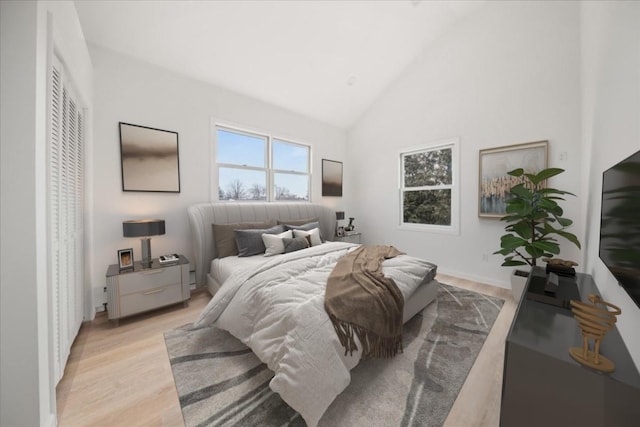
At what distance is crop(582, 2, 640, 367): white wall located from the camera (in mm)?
1164

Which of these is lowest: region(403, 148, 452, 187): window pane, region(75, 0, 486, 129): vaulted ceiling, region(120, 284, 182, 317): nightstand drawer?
region(120, 284, 182, 317): nightstand drawer

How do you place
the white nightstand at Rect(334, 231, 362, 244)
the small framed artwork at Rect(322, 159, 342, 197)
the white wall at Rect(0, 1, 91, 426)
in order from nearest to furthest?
1. the white wall at Rect(0, 1, 91, 426)
2. the white nightstand at Rect(334, 231, 362, 244)
3. the small framed artwork at Rect(322, 159, 342, 197)

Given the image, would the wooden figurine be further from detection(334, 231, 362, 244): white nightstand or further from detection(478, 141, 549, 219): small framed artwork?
detection(334, 231, 362, 244): white nightstand

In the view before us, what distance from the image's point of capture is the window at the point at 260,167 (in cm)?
344

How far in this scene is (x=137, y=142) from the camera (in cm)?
265

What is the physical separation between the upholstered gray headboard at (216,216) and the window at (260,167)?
0.34 metres

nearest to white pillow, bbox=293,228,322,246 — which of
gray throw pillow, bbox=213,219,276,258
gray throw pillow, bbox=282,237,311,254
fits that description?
gray throw pillow, bbox=282,237,311,254

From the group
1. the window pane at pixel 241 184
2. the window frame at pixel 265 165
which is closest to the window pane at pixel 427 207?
the window frame at pixel 265 165

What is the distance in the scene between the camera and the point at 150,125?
109 inches

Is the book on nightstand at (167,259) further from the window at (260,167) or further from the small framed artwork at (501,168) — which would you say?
the small framed artwork at (501,168)

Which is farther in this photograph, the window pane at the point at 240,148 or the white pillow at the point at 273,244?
the window pane at the point at 240,148

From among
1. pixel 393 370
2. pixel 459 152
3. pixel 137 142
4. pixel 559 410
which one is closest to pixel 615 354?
pixel 559 410

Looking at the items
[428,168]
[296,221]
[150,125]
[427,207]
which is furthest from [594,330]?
[150,125]

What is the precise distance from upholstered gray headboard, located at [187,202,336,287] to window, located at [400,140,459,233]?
6.42 feet
